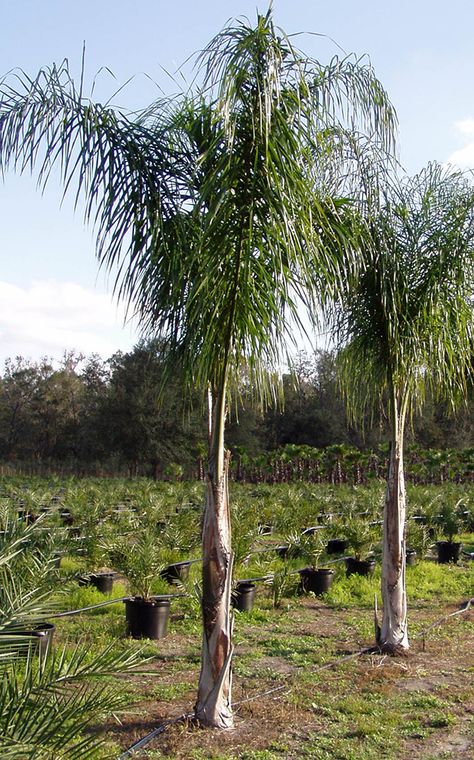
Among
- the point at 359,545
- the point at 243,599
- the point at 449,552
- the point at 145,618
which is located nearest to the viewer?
the point at 145,618

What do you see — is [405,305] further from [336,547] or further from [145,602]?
[336,547]

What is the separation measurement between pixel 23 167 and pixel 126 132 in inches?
25.8

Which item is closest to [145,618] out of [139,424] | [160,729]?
[160,729]

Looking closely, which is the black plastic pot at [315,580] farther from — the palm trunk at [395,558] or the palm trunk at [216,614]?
the palm trunk at [216,614]

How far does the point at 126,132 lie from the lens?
4332 millimetres

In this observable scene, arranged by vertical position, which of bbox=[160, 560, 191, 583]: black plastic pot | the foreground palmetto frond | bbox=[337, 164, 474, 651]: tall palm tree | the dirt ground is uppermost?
bbox=[337, 164, 474, 651]: tall palm tree

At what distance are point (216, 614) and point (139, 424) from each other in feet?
87.8

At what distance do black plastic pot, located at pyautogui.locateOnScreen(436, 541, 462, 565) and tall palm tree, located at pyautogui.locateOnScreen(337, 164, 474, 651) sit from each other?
5.85 m

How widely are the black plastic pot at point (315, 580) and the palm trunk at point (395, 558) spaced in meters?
2.73

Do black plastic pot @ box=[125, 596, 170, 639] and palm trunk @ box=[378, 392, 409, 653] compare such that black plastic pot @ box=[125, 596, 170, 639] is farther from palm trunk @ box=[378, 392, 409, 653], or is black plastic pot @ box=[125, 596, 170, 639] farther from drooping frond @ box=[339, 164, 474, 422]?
drooping frond @ box=[339, 164, 474, 422]

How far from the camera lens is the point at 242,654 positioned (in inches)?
238

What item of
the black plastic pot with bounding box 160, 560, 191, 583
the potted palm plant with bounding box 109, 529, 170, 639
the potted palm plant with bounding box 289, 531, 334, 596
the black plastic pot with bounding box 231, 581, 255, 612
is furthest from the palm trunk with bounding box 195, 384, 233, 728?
the potted palm plant with bounding box 289, 531, 334, 596

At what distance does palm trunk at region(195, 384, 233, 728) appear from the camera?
167 inches

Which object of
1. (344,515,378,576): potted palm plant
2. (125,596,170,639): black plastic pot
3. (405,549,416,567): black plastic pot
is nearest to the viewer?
(125,596,170,639): black plastic pot
